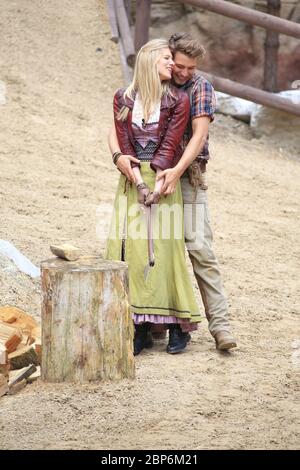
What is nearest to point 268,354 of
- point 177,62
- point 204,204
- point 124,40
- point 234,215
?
point 204,204

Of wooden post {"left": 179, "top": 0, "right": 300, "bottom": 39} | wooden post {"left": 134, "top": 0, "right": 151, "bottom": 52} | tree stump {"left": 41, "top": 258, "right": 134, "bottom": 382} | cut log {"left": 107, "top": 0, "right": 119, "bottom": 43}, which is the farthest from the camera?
cut log {"left": 107, "top": 0, "right": 119, "bottom": 43}

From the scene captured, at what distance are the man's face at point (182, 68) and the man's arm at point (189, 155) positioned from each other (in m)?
0.24

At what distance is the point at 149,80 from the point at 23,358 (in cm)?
159

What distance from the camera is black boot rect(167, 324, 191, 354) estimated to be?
18.0 ft

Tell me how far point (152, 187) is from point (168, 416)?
1354mm

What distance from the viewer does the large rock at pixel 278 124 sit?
11008 millimetres

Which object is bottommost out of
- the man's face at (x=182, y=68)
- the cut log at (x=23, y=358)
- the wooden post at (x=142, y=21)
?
the cut log at (x=23, y=358)

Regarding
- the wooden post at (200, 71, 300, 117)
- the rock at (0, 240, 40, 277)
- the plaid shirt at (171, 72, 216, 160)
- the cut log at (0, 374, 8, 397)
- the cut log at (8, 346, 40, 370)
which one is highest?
the wooden post at (200, 71, 300, 117)

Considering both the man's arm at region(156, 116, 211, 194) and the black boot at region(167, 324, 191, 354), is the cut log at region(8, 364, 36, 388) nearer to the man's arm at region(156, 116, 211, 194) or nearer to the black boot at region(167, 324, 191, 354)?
the black boot at region(167, 324, 191, 354)

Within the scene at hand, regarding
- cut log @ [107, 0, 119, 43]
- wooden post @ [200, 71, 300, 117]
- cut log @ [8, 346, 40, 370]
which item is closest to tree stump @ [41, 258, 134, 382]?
cut log @ [8, 346, 40, 370]

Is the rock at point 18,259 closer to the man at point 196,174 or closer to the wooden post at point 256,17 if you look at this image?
the man at point 196,174

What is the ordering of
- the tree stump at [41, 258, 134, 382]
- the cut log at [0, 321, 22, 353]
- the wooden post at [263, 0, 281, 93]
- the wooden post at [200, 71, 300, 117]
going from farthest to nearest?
the wooden post at [263, 0, 281, 93], the wooden post at [200, 71, 300, 117], the cut log at [0, 321, 22, 353], the tree stump at [41, 258, 134, 382]

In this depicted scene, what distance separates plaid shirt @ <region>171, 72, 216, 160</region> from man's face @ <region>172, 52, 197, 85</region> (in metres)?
0.04

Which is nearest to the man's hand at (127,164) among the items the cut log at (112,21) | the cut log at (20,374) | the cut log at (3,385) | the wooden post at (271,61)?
the cut log at (20,374)
